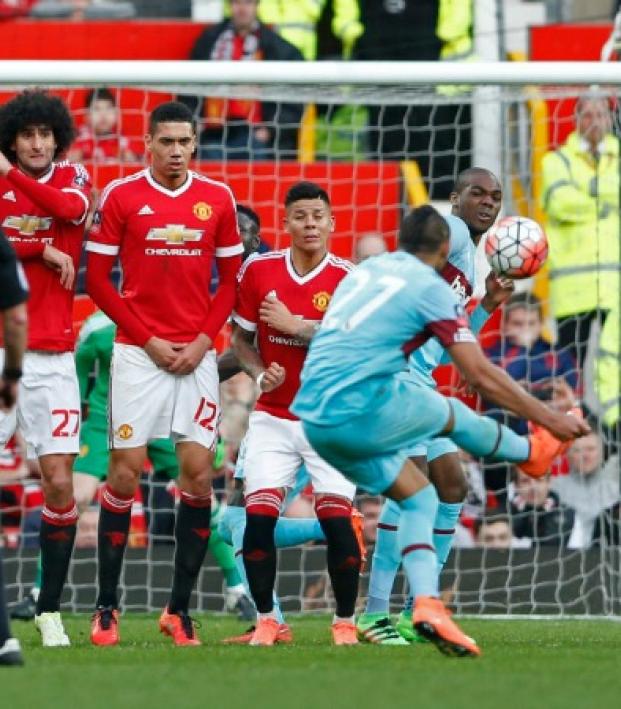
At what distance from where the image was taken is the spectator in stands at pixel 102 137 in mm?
13227

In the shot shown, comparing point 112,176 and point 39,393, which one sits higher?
point 112,176

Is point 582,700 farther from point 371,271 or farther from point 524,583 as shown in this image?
point 524,583

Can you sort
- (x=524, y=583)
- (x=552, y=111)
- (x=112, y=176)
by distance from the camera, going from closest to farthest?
(x=524, y=583) < (x=112, y=176) < (x=552, y=111)

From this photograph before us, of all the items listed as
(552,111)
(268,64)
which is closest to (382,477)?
(268,64)

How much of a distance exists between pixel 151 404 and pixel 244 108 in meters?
5.84

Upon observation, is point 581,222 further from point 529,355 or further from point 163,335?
point 163,335

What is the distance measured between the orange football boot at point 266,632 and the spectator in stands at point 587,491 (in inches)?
166

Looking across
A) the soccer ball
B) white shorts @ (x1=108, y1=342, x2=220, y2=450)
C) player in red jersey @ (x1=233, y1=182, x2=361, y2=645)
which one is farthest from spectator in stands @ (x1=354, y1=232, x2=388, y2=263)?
white shorts @ (x1=108, y1=342, x2=220, y2=450)

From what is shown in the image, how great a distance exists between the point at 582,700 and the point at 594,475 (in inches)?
254

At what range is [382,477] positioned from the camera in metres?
7.70

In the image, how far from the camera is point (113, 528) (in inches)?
352

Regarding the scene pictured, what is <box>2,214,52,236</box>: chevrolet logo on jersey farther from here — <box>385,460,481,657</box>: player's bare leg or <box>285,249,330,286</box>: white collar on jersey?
<box>385,460,481,657</box>: player's bare leg

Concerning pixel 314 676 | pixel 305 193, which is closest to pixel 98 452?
pixel 305 193

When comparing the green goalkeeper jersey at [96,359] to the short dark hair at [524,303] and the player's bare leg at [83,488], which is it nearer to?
the player's bare leg at [83,488]
